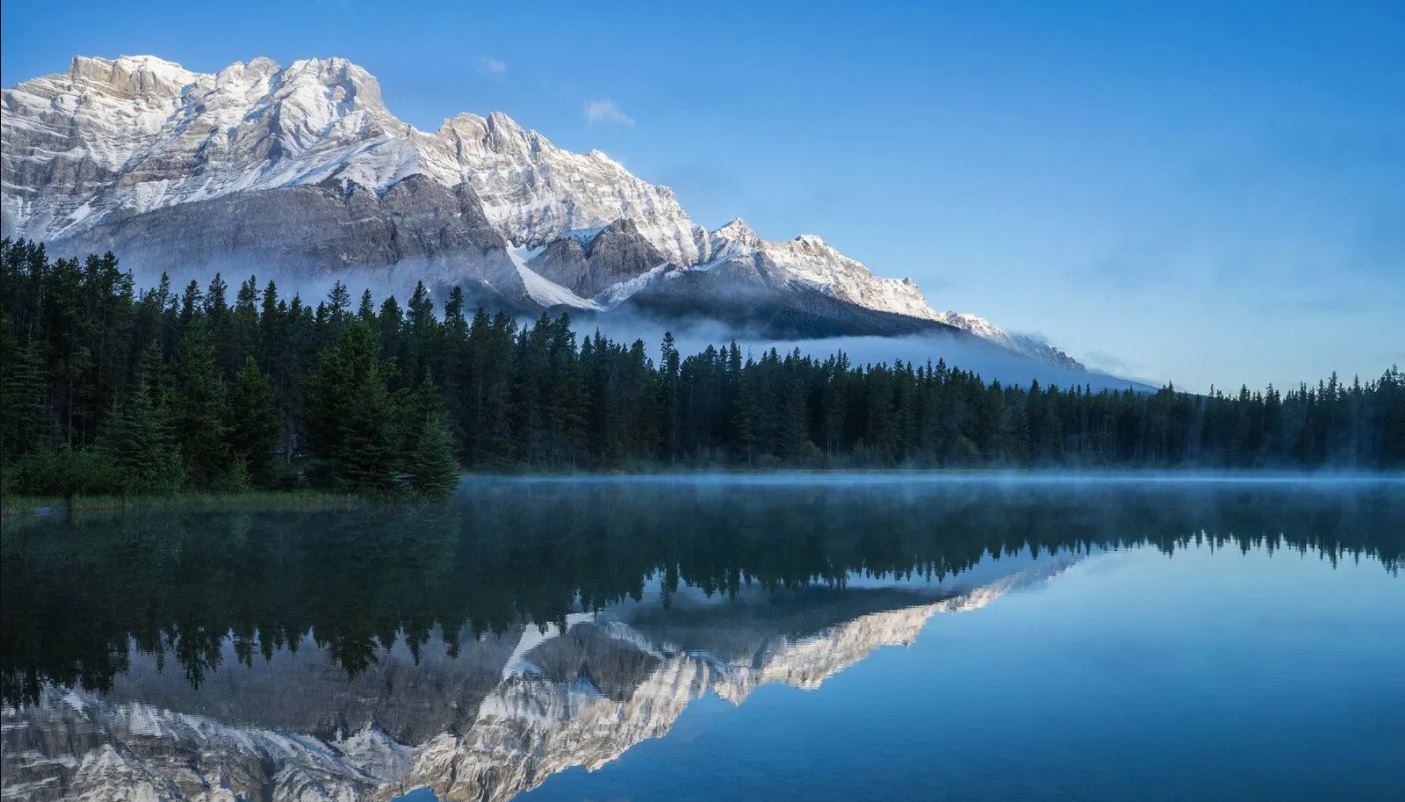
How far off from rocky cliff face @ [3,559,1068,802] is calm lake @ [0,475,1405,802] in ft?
0.20

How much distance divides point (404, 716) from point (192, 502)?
41.1 metres

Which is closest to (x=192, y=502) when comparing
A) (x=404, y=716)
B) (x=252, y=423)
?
(x=252, y=423)

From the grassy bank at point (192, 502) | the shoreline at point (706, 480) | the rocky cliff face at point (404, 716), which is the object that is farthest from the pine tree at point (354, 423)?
the rocky cliff face at point (404, 716)

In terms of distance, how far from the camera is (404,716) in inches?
557

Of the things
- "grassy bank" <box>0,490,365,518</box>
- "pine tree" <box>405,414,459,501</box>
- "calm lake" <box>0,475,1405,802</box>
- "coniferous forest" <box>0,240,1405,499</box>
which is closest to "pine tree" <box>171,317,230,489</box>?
"coniferous forest" <box>0,240,1405,499</box>

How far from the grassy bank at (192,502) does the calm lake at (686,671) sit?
9115mm

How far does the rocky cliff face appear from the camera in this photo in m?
11.7

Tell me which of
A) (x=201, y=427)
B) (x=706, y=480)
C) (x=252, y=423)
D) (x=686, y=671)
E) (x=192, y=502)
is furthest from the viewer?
(x=706, y=480)

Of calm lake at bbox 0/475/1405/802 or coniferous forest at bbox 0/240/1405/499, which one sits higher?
coniferous forest at bbox 0/240/1405/499

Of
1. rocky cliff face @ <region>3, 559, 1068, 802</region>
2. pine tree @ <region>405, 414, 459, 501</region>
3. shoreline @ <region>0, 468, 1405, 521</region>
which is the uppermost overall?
pine tree @ <region>405, 414, 459, 501</region>

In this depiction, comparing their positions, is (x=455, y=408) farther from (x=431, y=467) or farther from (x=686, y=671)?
(x=686, y=671)

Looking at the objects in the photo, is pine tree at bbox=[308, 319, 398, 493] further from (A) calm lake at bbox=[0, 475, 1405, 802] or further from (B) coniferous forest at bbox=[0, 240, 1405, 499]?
(A) calm lake at bbox=[0, 475, 1405, 802]

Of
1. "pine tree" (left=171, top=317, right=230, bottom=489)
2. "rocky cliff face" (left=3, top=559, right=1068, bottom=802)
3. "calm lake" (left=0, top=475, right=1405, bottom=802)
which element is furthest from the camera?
"pine tree" (left=171, top=317, right=230, bottom=489)

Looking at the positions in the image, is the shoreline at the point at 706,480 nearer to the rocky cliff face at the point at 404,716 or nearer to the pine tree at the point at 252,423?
the pine tree at the point at 252,423
